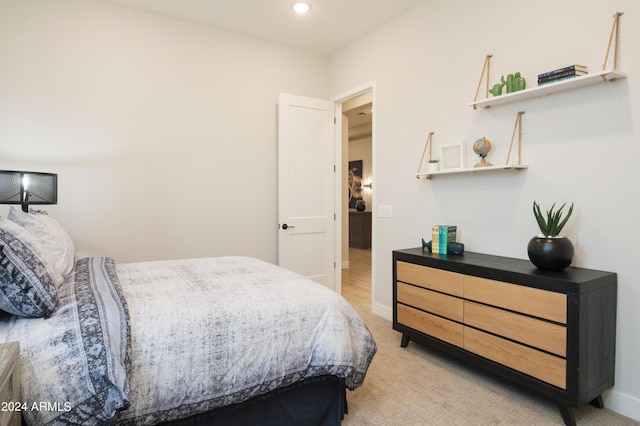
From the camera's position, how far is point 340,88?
4.28 meters

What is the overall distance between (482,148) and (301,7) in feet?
6.75

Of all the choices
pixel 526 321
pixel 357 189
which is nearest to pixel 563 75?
pixel 526 321

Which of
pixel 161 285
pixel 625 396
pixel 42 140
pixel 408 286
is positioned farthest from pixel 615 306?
pixel 42 140

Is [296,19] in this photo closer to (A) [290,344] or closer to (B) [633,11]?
(B) [633,11]

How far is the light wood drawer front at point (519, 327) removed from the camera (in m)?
1.89

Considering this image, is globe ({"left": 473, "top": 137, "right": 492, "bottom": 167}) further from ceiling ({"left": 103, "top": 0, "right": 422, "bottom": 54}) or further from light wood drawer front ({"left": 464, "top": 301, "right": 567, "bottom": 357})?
ceiling ({"left": 103, "top": 0, "right": 422, "bottom": 54})

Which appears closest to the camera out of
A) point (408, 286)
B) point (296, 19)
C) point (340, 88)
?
point (408, 286)

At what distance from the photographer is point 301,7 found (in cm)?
330

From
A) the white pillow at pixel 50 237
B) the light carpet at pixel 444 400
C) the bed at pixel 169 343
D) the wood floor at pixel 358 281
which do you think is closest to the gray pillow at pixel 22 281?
the bed at pixel 169 343

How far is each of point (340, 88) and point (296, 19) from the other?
97 cm

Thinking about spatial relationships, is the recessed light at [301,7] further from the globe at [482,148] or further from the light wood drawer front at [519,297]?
the light wood drawer front at [519,297]

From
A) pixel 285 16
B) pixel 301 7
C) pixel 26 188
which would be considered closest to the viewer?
pixel 26 188

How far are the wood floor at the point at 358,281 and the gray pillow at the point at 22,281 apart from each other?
122 inches

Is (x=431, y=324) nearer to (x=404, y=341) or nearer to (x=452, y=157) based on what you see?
(x=404, y=341)
